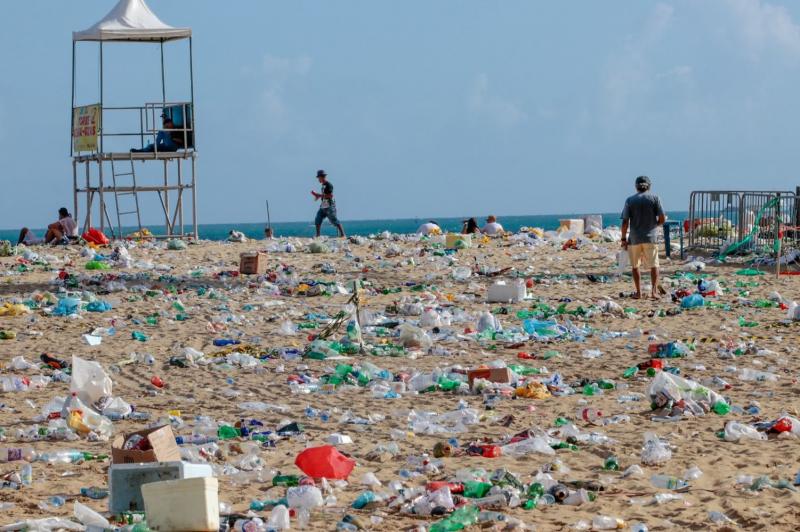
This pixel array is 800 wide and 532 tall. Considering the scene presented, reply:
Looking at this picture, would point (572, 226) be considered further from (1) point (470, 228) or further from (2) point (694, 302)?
(2) point (694, 302)

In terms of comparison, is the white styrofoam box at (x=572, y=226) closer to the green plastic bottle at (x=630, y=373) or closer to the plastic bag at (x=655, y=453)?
the green plastic bottle at (x=630, y=373)

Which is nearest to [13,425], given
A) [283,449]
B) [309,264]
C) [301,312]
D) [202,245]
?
[283,449]

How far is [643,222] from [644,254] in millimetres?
361

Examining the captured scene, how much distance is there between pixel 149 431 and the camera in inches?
206

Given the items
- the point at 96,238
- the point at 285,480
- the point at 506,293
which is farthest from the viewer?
the point at 96,238

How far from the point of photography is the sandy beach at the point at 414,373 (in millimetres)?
5184

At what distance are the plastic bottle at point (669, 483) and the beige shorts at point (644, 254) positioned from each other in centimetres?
751

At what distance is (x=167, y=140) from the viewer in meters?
23.2

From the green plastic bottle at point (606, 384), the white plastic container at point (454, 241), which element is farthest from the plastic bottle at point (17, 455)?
the white plastic container at point (454, 241)

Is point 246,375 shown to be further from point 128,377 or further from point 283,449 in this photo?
point 283,449

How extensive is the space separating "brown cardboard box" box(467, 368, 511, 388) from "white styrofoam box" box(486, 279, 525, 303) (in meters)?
4.99

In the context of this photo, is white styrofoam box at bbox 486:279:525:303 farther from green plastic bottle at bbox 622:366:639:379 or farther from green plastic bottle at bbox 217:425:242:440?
green plastic bottle at bbox 217:425:242:440

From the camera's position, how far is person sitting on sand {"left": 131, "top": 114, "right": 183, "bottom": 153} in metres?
23.1

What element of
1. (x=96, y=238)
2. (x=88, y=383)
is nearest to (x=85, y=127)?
(x=96, y=238)
